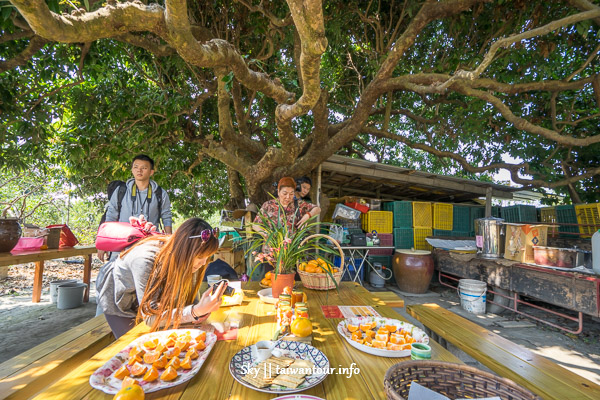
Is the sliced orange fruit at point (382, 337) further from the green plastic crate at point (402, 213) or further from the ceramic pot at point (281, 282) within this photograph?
the green plastic crate at point (402, 213)

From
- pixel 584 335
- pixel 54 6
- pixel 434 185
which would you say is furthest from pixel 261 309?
pixel 434 185

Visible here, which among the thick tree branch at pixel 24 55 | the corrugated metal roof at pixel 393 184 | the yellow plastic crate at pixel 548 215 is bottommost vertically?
the yellow plastic crate at pixel 548 215

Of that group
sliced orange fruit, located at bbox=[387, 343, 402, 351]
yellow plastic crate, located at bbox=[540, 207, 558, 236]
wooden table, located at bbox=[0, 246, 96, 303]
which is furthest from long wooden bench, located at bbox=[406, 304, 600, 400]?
yellow plastic crate, located at bbox=[540, 207, 558, 236]

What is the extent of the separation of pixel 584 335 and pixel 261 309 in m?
5.20

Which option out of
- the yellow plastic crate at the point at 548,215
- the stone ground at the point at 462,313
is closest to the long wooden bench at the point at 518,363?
the stone ground at the point at 462,313

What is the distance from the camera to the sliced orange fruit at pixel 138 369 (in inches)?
41.9

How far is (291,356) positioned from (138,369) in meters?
0.61

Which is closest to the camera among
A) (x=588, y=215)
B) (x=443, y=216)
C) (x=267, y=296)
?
(x=267, y=296)

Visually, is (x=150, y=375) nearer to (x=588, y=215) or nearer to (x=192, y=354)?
(x=192, y=354)

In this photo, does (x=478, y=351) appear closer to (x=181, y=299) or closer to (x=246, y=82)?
(x=181, y=299)

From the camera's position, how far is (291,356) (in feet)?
4.04

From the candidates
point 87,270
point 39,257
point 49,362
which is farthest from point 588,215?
point 87,270

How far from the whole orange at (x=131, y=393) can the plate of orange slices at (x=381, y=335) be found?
927 millimetres

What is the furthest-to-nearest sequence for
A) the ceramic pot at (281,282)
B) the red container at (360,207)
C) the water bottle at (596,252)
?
the red container at (360,207)
the water bottle at (596,252)
the ceramic pot at (281,282)
